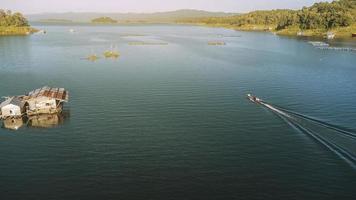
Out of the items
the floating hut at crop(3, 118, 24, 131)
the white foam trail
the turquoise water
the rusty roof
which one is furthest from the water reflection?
the white foam trail

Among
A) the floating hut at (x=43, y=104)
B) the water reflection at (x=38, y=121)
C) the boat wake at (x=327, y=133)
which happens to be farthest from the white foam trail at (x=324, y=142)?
the floating hut at (x=43, y=104)

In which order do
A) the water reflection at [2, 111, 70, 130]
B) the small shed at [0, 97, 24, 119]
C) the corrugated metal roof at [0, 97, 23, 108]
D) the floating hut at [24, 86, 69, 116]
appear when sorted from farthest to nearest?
1. the floating hut at [24, 86, 69, 116]
2. the corrugated metal roof at [0, 97, 23, 108]
3. the small shed at [0, 97, 24, 119]
4. the water reflection at [2, 111, 70, 130]

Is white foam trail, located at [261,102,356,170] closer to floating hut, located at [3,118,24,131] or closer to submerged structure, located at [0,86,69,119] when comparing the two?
submerged structure, located at [0,86,69,119]

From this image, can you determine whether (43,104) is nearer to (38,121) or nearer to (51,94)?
(51,94)

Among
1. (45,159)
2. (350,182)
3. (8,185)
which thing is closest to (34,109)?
(45,159)

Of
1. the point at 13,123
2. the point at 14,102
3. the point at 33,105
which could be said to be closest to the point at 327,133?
the point at 33,105

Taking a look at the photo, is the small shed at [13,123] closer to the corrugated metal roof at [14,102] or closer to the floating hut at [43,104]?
the floating hut at [43,104]
